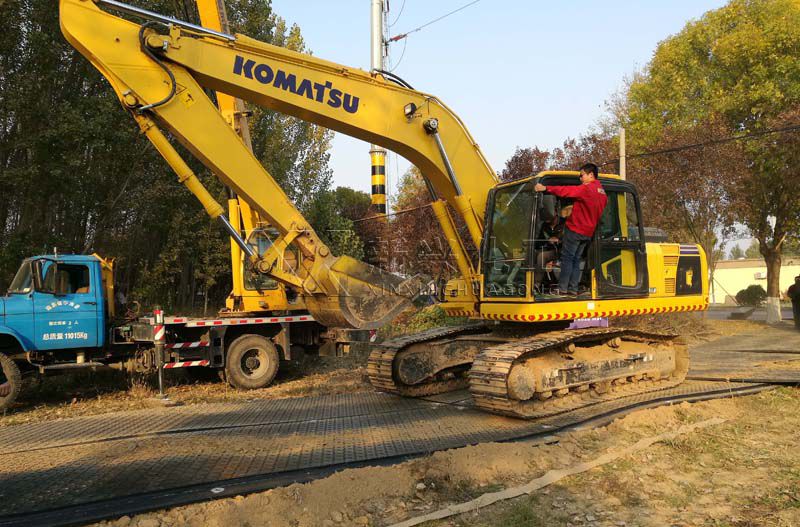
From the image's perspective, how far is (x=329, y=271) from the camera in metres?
7.32

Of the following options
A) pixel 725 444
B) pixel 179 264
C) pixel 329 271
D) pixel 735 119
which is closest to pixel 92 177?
pixel 179 264

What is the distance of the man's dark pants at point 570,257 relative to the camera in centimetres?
746

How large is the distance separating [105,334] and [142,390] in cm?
113

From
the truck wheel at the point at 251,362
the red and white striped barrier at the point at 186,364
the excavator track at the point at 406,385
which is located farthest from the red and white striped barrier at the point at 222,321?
the excavator track at the point at 406,385

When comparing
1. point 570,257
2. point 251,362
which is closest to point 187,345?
point 251,362

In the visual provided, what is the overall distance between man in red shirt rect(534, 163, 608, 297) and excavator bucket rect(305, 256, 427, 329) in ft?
6.10

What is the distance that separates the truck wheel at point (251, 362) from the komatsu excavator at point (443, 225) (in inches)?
112

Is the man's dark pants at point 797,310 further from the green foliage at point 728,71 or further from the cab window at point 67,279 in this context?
the cab window at point 67,279

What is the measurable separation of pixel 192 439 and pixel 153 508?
211cm

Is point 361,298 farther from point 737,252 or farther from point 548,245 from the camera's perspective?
point 737,252

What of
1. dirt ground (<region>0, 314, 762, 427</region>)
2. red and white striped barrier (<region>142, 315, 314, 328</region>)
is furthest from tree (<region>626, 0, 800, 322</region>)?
red and white striped barrier (<region>142, 315, 314, 328</region>)

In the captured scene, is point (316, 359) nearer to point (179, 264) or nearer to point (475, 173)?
point (475, 173)

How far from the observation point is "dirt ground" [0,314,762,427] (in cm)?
891

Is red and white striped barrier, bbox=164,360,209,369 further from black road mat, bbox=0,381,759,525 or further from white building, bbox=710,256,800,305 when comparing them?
white building, bbox=710,256,800,305
